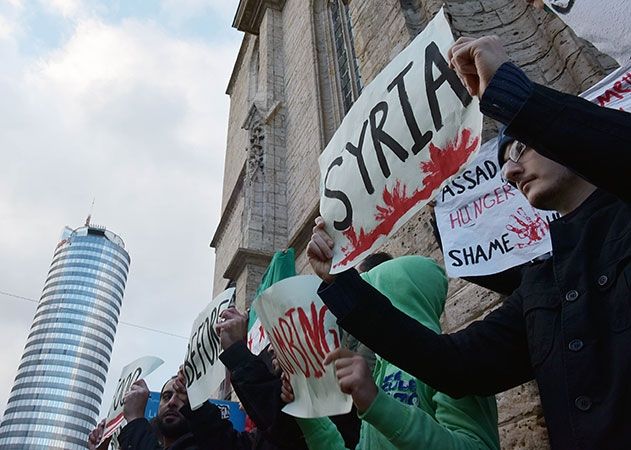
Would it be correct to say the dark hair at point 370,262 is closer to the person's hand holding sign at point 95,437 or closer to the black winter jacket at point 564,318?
the black winter jacket at point 564,318

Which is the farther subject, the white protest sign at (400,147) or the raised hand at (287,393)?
the raised hand at (287,393)

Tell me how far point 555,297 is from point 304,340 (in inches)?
38.9

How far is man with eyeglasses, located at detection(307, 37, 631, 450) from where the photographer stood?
3.58 feet

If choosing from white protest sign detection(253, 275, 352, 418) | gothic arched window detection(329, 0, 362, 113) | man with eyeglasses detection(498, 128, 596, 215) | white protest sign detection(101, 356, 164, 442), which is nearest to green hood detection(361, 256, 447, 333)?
white protest sign detection(253, 275, 352, 418)

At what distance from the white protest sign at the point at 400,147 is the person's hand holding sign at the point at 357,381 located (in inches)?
12.1

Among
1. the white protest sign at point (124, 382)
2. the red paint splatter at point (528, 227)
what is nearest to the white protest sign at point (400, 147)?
the red paint splatter at point (528, 227)

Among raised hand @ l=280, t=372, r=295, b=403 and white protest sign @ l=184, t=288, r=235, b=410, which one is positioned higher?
white protest sign @ l=184, t=288, r=235, b=410

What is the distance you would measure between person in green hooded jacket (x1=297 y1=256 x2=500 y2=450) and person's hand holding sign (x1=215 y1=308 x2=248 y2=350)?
776 millimetres

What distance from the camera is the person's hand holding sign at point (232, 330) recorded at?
2.64m

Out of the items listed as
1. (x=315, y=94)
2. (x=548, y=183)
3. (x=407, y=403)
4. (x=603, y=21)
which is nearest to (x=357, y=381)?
(x=407, y=403)

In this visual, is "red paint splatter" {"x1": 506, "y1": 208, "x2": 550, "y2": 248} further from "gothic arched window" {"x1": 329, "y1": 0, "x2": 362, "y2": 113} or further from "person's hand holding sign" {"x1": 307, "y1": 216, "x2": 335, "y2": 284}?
"gothic arched window" {"x1": 329, "y1": 0, "x2": 362, "y2": 113}

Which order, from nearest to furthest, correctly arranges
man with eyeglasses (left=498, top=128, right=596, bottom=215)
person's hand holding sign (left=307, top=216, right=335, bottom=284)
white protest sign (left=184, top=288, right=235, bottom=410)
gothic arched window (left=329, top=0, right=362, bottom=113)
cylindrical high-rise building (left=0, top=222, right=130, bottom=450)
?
1. man with eyeglasses (left=498, top=128, right=596, bottom=215)
2. person's hand holding sign (left=307, top=216, right=335, bottom=284)
3. white protest sign (left=184, top=288, right=235, bottom=410)
4. gothic arched window (left=329, top=0, right=362, bottom=113)
5. cylindrical high-rise building (left=0, top=222, right=130, bottom=450)

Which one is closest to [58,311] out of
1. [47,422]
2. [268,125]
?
[47,422]

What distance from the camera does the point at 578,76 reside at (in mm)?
3895
